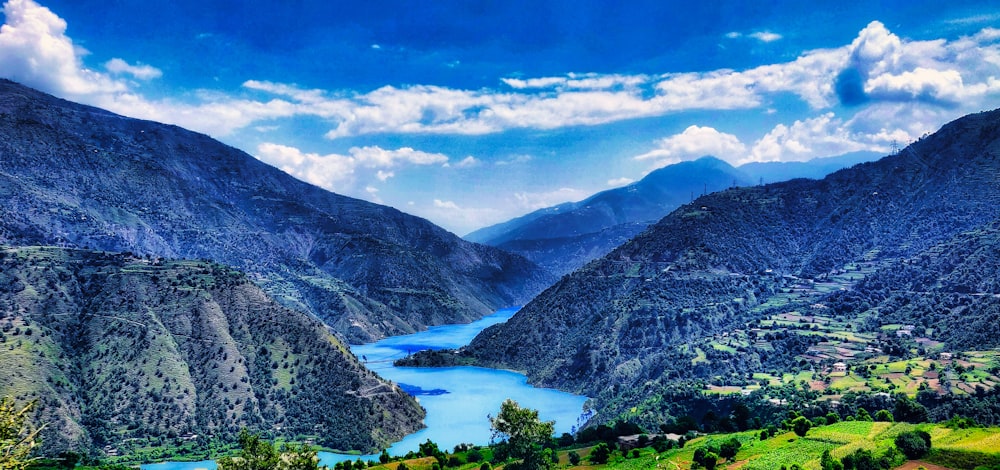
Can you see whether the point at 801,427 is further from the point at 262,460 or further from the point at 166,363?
the point at 166,363

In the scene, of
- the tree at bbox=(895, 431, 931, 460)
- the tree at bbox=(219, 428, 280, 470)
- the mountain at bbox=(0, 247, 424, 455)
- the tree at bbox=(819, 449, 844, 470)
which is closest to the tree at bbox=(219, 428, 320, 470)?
the tree at bbox=(219, 428, 280, 470)

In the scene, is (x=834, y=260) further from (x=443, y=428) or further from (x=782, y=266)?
(x=443, y=428)

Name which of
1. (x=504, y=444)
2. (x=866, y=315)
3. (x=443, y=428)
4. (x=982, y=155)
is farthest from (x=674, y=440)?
(x=982, y=155)

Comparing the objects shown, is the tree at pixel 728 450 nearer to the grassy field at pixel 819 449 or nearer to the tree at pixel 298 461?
the grassy field at pixel 819 449

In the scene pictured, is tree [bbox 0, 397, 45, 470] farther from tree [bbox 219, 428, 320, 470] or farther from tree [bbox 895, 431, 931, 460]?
tree [bbox 895, 431, 931, 460]

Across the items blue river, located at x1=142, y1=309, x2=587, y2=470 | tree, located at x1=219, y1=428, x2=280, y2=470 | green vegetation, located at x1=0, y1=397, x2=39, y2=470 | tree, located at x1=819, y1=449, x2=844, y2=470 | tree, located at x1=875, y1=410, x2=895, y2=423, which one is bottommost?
blue river, located at x1=142, y1=309, x2=587, y2=470

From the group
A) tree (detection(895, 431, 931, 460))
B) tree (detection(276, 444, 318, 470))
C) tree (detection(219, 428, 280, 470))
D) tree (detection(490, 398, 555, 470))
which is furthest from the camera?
tree (detection(490, 398, 555, 470))

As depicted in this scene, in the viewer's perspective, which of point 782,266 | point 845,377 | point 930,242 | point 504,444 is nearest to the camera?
point 504,444

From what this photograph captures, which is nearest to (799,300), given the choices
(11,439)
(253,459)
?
(253,459)
